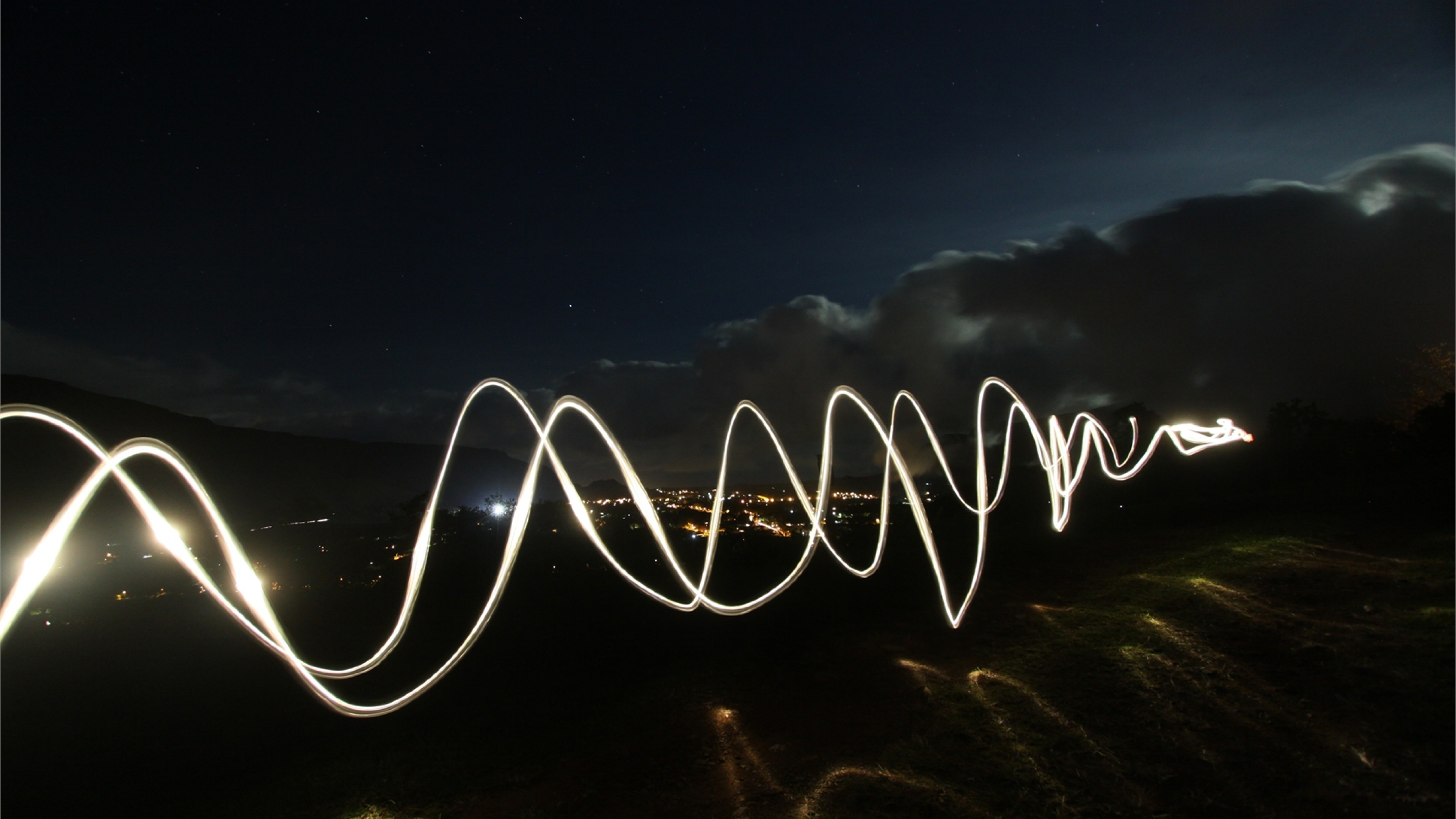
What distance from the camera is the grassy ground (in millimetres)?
4941

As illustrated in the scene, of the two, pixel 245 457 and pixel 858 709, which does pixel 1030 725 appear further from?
pixel 245 457

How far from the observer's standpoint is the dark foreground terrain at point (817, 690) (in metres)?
5.26

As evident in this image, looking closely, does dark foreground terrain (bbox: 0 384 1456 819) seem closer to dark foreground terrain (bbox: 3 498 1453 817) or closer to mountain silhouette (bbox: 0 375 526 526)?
dark foreground terrain (bbox: 3 498 1453 817)

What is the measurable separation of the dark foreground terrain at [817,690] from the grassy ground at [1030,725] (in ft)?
0.11

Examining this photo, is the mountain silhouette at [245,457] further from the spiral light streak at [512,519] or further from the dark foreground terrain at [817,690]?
the spiral light streak at [512,519]

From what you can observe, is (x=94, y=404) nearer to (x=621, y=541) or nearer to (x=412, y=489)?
(x=412, y=489)

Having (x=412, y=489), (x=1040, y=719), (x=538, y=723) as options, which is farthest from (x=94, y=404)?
(x=1040, y=719)

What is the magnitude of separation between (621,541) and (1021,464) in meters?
13.6

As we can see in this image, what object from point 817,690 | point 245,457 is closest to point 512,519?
point 817,690

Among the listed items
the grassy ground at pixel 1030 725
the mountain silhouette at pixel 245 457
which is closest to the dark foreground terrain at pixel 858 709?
the grassy ground at pixel 1030 725

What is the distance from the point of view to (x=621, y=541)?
1552 cm

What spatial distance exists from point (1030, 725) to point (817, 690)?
2.33 m

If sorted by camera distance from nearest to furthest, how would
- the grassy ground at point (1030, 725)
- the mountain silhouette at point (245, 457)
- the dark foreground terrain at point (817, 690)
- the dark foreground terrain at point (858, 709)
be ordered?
the grassy ground at point (1030, 725)
the dark foreground terrain at point (858, 709)
the dark foreground terrain at point (817, 690)
the mountain silhouette at point (245, 457)

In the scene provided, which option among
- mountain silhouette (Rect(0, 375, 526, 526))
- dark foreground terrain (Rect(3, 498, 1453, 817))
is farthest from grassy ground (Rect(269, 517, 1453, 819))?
mountain silhouette (Rect(0, 375, 526, 526))
